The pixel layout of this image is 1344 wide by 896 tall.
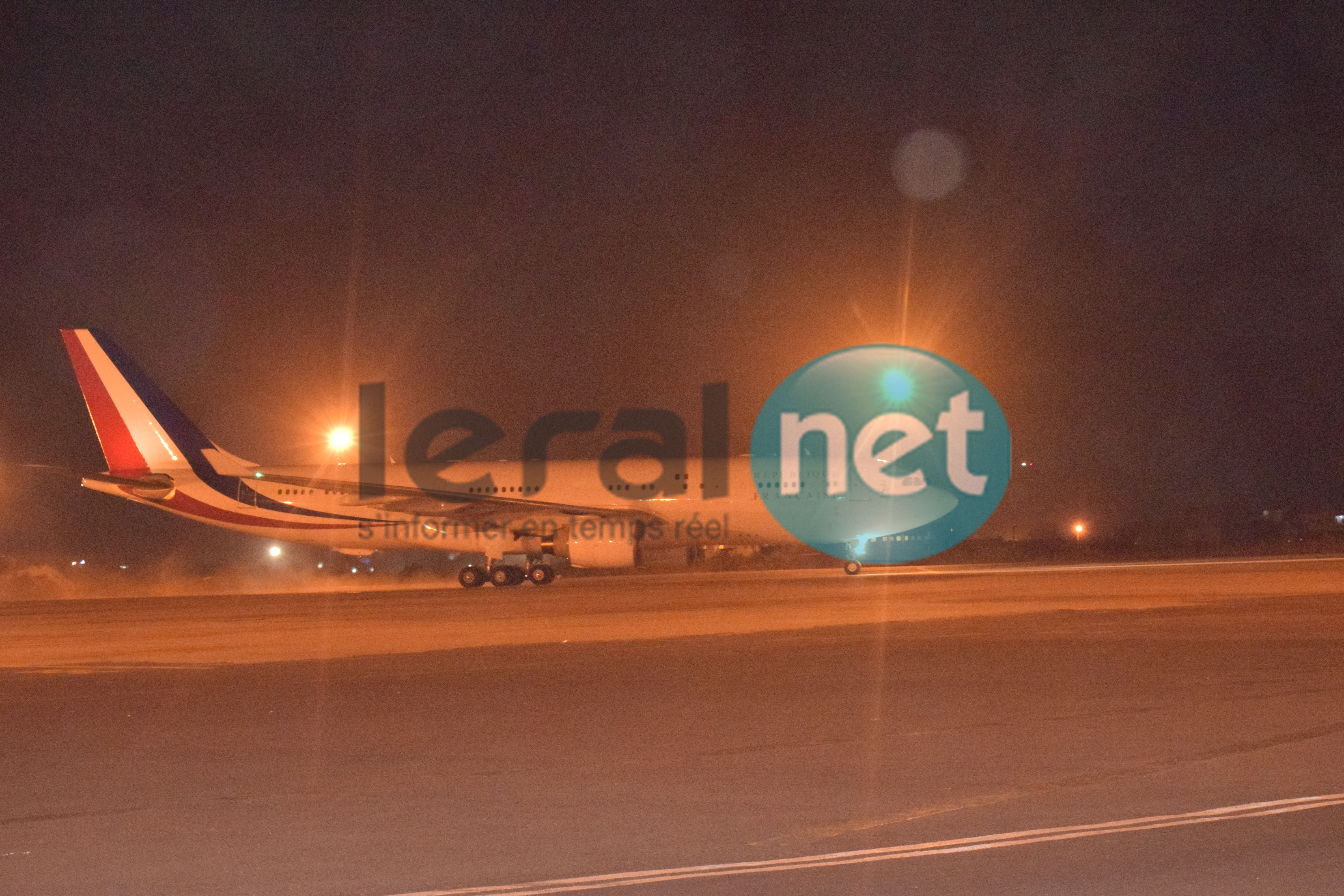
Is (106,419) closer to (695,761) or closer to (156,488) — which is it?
(156,488)

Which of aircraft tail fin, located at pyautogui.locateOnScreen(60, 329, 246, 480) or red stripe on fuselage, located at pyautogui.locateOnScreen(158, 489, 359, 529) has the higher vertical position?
aircraft tail fin, located at pyautogui.locateOnScreen(60, 329, 246, 480)

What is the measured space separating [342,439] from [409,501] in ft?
26.1

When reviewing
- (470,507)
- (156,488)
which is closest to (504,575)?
(470,507)

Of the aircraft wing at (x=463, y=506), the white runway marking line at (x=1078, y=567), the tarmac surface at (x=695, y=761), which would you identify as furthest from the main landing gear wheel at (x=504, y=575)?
the tarmac surface at (x=695, y=761)

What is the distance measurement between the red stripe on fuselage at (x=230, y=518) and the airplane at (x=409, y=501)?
0.04m

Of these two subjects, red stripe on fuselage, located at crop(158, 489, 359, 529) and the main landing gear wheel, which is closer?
the main landing gear wheel

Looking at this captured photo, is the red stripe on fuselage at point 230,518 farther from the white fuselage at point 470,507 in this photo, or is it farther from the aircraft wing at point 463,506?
the aircraft wing at point 463,506

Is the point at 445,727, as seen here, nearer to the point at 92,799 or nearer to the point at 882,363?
the point at 92,799

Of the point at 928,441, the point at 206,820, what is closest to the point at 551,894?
the point at 206,820

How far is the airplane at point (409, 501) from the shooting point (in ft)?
104

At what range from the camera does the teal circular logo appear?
3144 centimetres

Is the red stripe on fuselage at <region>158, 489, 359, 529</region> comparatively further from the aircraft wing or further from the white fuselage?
the aircraft wing

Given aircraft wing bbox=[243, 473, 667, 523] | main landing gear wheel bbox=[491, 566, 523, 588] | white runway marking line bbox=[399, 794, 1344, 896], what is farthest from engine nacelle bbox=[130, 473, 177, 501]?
white runway marking line bbox=[399, 794, 1344, 896]

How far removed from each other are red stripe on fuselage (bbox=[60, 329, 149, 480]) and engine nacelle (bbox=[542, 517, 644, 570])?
549 inches
